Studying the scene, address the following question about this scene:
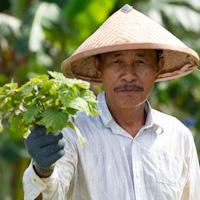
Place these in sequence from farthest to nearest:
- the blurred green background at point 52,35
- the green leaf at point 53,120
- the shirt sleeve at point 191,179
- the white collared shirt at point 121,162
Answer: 1. the blurred green background at point 52,35
2. the shirt sleeve at point 191,179
3. the white collared shirt at point 121,162
4. the green leaf at point 53,120

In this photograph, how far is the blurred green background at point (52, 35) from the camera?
6707mm

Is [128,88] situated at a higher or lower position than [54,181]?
higher

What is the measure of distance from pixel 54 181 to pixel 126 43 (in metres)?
0.56

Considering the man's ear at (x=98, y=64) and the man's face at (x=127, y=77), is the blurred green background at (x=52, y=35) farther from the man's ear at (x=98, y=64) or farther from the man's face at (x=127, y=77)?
the man's face at (x=127, y=77)

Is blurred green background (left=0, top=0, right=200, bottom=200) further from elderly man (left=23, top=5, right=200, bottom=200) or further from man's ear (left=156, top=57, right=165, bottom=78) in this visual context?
elderly man (left=23, top=5, right=200, bottom=200)

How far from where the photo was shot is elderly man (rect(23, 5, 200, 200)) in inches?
123

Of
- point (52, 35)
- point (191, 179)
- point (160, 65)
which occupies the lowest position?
point (52, 35)

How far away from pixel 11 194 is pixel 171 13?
201 cm

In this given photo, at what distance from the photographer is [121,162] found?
317 centimetres

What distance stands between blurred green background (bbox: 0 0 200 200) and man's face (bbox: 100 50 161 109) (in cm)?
322

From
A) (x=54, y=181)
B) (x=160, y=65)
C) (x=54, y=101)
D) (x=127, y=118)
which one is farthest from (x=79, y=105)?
(x=160, y=65)

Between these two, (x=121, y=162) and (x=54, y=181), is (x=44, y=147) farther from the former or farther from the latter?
(x=121, y=162)

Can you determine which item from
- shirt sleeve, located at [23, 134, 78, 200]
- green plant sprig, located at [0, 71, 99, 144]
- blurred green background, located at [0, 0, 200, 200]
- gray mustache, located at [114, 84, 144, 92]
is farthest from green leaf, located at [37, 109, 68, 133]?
blurred green background, located at [0, 0, 200, 200]

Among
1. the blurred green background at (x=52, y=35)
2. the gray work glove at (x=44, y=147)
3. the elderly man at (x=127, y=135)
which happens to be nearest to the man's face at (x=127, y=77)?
the elderly man at (x=127, y=135)
